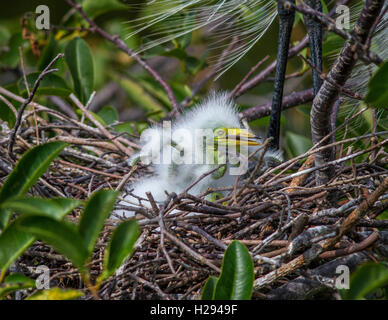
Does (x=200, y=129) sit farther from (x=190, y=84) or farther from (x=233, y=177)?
(x=190, y=84)

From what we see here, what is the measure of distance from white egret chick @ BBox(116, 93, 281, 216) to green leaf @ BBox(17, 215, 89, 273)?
69 centimetres

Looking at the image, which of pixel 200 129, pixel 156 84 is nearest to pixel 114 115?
pixel 156 84

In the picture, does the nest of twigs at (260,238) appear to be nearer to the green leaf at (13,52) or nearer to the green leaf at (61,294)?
the green leaf at (61,294)

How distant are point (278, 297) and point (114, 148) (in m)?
0.97

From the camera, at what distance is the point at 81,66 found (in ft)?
6.61

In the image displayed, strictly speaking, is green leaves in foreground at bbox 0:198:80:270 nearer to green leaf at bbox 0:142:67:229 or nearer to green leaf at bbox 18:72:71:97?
Answer: green leaf at bbox 0:142:67:229

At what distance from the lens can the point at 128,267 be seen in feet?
3.94

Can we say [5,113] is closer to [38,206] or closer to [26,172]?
[26,172]

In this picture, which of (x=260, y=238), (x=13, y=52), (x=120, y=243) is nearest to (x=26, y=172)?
(x=120, y=243)

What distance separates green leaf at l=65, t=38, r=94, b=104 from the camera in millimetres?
2000

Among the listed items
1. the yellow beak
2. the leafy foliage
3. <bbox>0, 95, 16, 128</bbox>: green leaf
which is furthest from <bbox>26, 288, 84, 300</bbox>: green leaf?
<bbox>0, 95, 16, 128</bbox>: green leaf

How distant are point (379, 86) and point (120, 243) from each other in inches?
20.0

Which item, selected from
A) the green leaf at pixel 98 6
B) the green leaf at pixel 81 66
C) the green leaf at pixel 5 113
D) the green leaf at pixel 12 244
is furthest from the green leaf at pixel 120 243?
the green leaf at pixel 98 6

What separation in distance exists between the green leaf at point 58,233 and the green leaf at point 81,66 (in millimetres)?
1289
